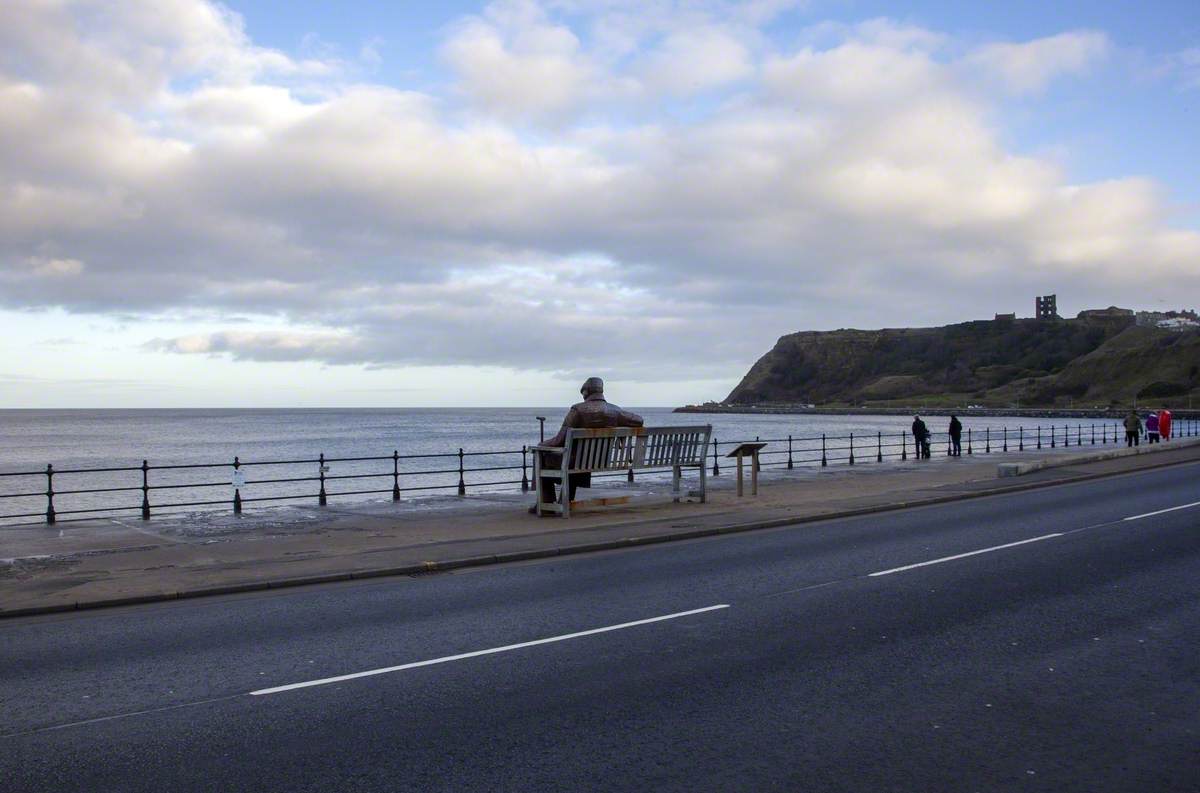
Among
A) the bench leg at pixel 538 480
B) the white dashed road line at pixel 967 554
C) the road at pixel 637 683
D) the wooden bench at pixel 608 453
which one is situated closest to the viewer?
the road at pixel 637 683

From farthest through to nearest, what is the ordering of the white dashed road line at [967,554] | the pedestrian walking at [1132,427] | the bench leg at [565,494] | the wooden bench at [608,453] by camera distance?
1. the pedestrian walking at [1132,427]
2. the wooden bench at [608,453]
3. the bench leg at [565,494]
4. the white dashed road line at [967,554]

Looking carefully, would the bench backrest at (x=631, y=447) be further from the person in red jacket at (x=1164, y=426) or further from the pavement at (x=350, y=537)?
the person in red jacket at (x=1164, y=426)

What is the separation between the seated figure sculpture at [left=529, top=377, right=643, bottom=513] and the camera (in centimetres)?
1727

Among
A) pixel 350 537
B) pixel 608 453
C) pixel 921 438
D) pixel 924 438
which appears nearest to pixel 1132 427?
pixel 924 438

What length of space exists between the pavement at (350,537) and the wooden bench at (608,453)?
0.57 meters

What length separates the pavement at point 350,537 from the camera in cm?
1143

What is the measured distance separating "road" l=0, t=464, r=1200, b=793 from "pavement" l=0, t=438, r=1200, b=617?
91 centimetres

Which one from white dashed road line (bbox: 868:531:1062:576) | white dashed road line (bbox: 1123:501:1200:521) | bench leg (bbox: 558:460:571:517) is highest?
bench leg (bbox: 558:460:571:517)

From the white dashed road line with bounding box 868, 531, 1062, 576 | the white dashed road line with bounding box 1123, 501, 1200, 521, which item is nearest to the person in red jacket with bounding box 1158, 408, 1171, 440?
the white dashed road line with bounding box 1123, 501, 1200, 521

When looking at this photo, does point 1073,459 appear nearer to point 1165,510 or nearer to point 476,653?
point 1165,510

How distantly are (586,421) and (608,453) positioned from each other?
67 centimetres

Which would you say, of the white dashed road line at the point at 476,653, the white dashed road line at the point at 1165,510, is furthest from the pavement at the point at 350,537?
the white dashed road line at the point at 476,653

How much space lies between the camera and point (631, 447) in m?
17.7

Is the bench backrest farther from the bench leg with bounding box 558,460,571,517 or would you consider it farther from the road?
the road
